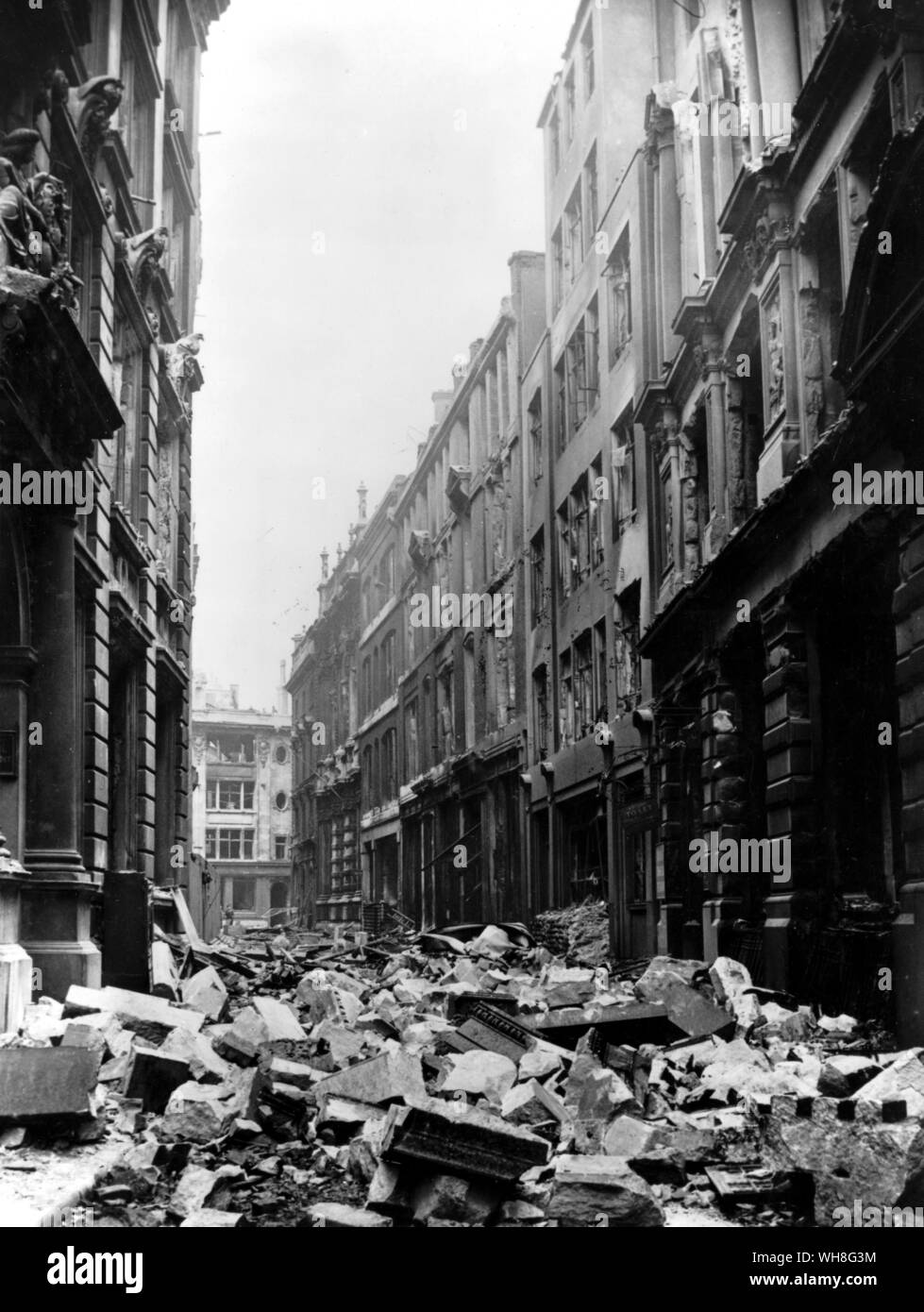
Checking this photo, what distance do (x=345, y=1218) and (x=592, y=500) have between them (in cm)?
2184

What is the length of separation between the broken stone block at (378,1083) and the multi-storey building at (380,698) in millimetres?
36016

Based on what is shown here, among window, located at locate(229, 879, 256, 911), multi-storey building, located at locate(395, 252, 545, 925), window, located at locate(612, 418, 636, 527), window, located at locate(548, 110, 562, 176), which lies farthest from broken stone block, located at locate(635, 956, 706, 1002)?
window, located at locate(229, 879, 256, 911)

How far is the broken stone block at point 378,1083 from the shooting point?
8344 mm

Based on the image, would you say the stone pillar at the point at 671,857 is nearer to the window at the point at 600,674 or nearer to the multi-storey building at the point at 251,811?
the window at the point at 600,674

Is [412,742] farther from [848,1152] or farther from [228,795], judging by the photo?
[848,1152]

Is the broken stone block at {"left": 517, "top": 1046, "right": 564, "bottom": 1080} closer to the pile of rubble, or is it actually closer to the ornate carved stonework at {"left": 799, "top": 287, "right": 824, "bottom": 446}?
the pile of rubble

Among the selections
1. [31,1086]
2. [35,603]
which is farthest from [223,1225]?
[35,603]

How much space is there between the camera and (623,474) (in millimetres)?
25031

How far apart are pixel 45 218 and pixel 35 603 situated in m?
3.61

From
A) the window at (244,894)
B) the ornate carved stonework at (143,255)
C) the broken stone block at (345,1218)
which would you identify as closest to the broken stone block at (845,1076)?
the broken stone block at (345,1218)

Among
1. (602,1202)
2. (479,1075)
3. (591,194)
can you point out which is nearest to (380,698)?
(591,194)

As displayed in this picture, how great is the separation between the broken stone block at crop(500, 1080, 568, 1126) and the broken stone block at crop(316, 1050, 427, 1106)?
52cm
